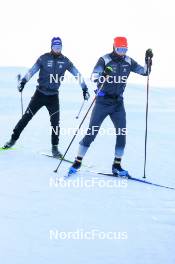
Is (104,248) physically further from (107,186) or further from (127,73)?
(127,73)

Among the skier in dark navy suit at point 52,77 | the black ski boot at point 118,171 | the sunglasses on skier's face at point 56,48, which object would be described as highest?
the sunglasses on skier's face at point 56,48

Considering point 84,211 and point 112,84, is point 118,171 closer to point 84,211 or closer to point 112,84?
point 112,84

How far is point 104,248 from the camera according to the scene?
4.68 m

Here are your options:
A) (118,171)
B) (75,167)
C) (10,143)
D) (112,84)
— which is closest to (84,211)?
(75,167)

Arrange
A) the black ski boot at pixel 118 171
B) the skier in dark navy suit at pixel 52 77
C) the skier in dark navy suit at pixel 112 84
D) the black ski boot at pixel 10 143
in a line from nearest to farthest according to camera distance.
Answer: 1. the skier in dark navy suit at pixel 112 84
2. the black ski boot at pixel 118 171
3. the skier in dark navy suit at pixel 52 77
4. the black ski boot at pixel 10 143

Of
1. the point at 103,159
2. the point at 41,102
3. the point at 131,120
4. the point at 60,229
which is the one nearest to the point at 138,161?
the point at 103,159

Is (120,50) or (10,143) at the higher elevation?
(120,50)

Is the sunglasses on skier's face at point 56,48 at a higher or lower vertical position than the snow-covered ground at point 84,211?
higher

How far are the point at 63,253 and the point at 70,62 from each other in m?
4.46

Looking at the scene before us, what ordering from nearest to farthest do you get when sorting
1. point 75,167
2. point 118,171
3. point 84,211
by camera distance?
point 84,211 < point 75,167 < point 118,171

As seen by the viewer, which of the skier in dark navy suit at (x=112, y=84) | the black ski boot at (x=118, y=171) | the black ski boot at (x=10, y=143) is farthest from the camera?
the black ski boot at (x=10, y=143)

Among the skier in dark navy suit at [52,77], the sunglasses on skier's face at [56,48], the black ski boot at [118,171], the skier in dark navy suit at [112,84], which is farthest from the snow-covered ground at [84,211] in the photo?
the sunglasses on skier's face at [56,48]

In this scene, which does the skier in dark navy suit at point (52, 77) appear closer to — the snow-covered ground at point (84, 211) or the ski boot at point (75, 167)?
the snow-covered ground at point (84, 211)

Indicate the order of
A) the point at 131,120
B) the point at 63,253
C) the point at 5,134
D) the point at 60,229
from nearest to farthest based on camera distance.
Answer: the point at 63,253
the point at 60,229
the point at 5,134
the point at 131,120
